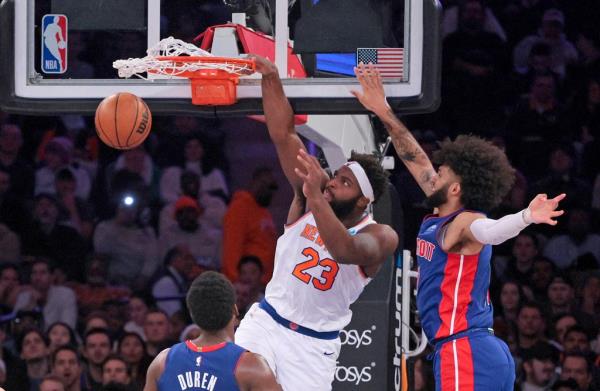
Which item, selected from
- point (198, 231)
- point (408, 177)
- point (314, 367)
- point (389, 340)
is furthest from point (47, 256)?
point (314, 367)

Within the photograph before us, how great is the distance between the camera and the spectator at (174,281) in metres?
9.61

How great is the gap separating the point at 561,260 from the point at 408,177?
60.7 inches

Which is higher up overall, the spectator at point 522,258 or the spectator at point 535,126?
the spectator at point 535,126

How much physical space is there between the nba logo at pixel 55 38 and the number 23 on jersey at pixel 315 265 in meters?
1.66

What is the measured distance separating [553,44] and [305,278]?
6.08m

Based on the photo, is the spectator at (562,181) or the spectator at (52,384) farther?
the spectator at (562,181)

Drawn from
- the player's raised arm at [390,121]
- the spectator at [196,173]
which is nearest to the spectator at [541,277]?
the spectator at [196,173]

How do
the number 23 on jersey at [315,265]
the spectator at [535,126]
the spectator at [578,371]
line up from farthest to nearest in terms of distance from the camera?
the spectator at [535,126] < the spectator at [578,371] < the number 23 on jersey at [315,265]

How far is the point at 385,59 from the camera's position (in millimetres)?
5887

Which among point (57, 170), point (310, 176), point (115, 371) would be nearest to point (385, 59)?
point (310, 176)

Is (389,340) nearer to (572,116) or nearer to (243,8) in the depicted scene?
(243,8)

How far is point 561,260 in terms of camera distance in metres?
9.83

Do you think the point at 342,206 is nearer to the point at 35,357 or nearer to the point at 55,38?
the point at 55,38

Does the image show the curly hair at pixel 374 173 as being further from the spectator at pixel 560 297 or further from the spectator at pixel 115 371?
the spectator at pixel 560 297
